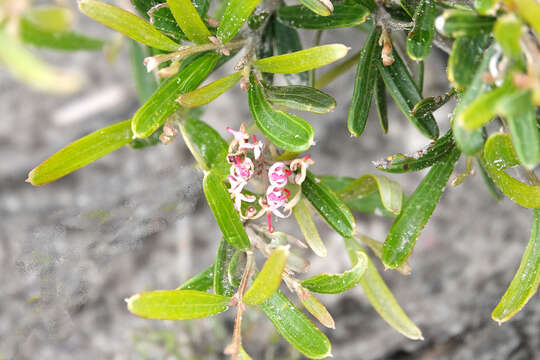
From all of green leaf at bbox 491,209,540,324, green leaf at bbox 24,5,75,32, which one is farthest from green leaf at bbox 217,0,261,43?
green leaf at bbox 24,5,75,32

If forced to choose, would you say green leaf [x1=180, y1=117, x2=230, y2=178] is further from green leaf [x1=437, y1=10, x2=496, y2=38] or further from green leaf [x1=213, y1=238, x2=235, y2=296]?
green leaf [x1=437, y1=10, x2=496, y2=38]

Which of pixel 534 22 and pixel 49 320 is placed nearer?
pixel 534 22

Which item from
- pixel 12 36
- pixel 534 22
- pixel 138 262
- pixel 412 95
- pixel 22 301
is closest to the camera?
pixel 534 22

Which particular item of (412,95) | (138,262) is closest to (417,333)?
(412,95)

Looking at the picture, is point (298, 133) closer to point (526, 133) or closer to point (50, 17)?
point (526, 133)

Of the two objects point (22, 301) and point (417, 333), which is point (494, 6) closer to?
point (417, 333)

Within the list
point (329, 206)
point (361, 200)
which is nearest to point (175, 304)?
point (329, 206)
